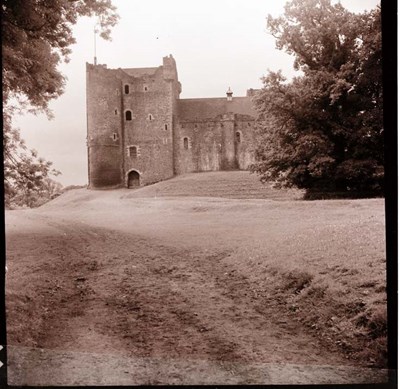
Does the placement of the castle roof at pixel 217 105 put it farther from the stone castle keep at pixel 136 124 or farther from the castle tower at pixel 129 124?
the castle tower at pixel 129 124

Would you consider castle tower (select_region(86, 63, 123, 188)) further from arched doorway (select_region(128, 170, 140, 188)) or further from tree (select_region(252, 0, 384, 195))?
tree (select_region(252, 0, 384, 195))

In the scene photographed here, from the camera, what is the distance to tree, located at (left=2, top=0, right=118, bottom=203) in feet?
12.4

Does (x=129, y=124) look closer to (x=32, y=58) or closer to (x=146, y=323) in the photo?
(x=32, y=58)

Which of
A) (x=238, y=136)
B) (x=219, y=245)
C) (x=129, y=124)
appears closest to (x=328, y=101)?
(x=219, y=245)

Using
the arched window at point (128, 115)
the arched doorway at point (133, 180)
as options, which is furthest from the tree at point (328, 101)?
the arched window at point (128, 115)

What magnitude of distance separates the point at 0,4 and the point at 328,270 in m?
3.35

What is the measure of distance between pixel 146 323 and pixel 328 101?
252 centimetres

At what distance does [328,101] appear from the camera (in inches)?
155

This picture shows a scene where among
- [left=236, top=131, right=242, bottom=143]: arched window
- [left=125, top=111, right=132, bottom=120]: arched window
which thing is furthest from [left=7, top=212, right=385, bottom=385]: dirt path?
[left=236, top=131, right=242, bottom=143]: arched window

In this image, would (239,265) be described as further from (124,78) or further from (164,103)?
(164,103)

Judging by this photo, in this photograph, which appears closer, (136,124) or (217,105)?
(136,124)

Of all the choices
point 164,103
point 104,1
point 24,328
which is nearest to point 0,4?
point 104,1

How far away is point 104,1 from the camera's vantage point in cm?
372

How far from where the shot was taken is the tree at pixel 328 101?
11.1ft
